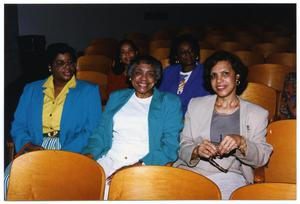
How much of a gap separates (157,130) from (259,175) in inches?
30.0

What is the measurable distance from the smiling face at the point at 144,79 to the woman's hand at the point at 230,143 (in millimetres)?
822

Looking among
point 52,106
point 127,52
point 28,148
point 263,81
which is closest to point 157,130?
point 52,106

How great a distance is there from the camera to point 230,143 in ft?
7.04

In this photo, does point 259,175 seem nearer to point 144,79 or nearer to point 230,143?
point 230,143

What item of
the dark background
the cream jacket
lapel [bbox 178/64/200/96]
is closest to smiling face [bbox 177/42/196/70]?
lapel [bbox 178/64/200/96]

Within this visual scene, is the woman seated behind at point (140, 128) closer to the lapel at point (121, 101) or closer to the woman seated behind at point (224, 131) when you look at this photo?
the lapel at point (121, 101)

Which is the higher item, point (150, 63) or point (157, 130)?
point (150, 63)

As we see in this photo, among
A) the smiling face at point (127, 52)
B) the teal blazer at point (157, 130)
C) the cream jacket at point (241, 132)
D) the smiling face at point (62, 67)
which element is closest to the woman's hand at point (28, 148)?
the teal blazer at point (157, 130)

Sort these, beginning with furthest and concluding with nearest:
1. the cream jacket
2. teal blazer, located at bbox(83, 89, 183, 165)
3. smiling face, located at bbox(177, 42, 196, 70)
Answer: smiling face, located at bbox(177, 42, 196, 70) → teal blazer, located at bbox(83, 89, 183, 165) → the cream jacket

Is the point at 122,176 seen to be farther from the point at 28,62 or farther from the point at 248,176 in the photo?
the point at 28,62

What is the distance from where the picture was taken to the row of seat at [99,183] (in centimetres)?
168

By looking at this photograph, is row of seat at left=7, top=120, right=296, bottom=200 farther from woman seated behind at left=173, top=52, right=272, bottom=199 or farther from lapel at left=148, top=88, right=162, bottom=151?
lapel at left=148, top=88, right=162, bottom=151

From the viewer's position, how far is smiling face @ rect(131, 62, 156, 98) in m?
2.76

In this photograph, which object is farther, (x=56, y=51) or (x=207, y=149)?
(x=56, y=51)
